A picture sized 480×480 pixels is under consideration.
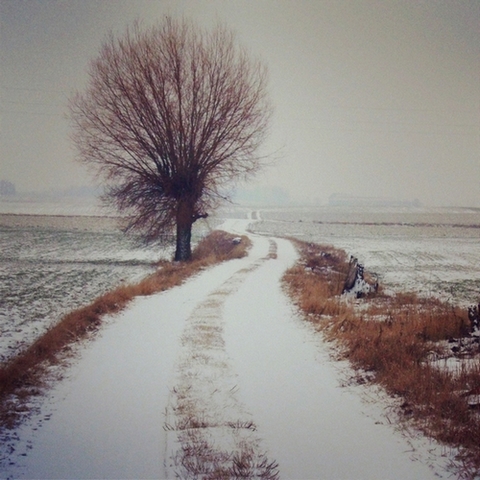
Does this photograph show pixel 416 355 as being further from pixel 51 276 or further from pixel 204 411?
pixel 51 276

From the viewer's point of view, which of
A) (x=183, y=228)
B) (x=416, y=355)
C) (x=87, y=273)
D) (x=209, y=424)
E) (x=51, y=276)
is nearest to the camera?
(x=209, y=424)

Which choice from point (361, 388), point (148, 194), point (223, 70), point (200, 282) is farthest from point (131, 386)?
point (223, 70)

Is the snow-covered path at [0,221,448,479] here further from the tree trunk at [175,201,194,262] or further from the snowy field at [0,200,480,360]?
the tree trunk at [175,201,194,262]

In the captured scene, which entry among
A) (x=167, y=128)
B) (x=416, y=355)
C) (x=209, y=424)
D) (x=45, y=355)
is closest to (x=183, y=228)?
(x=167, y=128)

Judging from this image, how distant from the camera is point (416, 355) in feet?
21.2

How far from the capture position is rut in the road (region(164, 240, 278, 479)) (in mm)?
3820

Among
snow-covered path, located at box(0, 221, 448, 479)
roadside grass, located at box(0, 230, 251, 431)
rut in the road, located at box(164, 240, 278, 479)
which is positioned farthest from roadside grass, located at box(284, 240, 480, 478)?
roadside grass, located at box(0, 230, 251, 431)

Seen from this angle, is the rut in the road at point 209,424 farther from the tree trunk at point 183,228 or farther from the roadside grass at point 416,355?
the tree trunk at point 183,228

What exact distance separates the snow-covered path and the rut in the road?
0.06ft

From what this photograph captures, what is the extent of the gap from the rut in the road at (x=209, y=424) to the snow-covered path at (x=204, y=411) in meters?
0.02

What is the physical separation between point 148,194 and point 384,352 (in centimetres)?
1606

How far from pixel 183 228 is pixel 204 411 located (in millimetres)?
15910

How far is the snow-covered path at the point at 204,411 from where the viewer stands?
3.91 m

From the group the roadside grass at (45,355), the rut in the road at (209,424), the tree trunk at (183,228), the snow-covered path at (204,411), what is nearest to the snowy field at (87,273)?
the roadside grass at (45,355)
